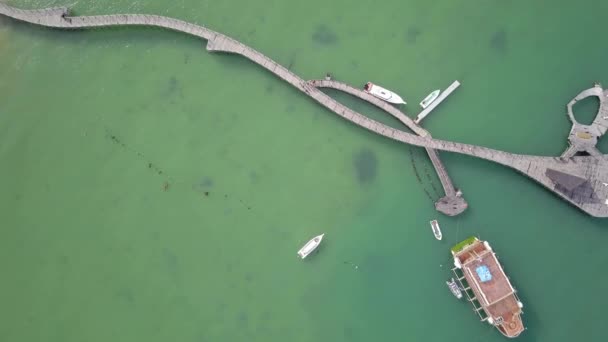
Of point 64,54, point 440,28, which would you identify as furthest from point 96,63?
point 440,28

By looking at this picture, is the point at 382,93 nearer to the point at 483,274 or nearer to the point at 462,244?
the point at 462,244

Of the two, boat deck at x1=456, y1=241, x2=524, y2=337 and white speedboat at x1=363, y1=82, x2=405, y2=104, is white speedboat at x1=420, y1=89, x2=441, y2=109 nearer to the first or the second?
white speedboat at x1=363, y1=82, x2=405, y2=104

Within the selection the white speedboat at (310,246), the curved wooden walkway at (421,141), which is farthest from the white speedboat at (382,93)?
the white speedboat at (310,246)

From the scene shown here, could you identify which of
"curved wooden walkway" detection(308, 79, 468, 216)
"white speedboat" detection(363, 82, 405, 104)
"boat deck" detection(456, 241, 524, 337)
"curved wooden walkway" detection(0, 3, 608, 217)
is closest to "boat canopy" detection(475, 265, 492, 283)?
"boat deck" detection(456, 241, 524, 337)

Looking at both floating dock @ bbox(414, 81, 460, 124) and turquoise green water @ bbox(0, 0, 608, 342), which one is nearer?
turquoise green water @ bbox(0, 0, 608, 342)

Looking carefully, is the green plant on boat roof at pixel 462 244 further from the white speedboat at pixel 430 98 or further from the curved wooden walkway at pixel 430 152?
the white speedboat at pixel 430 98

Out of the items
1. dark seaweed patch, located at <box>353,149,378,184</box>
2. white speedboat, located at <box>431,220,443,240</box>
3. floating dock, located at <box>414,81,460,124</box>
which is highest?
floating dock, located at <box>414,81,460,124</box>
